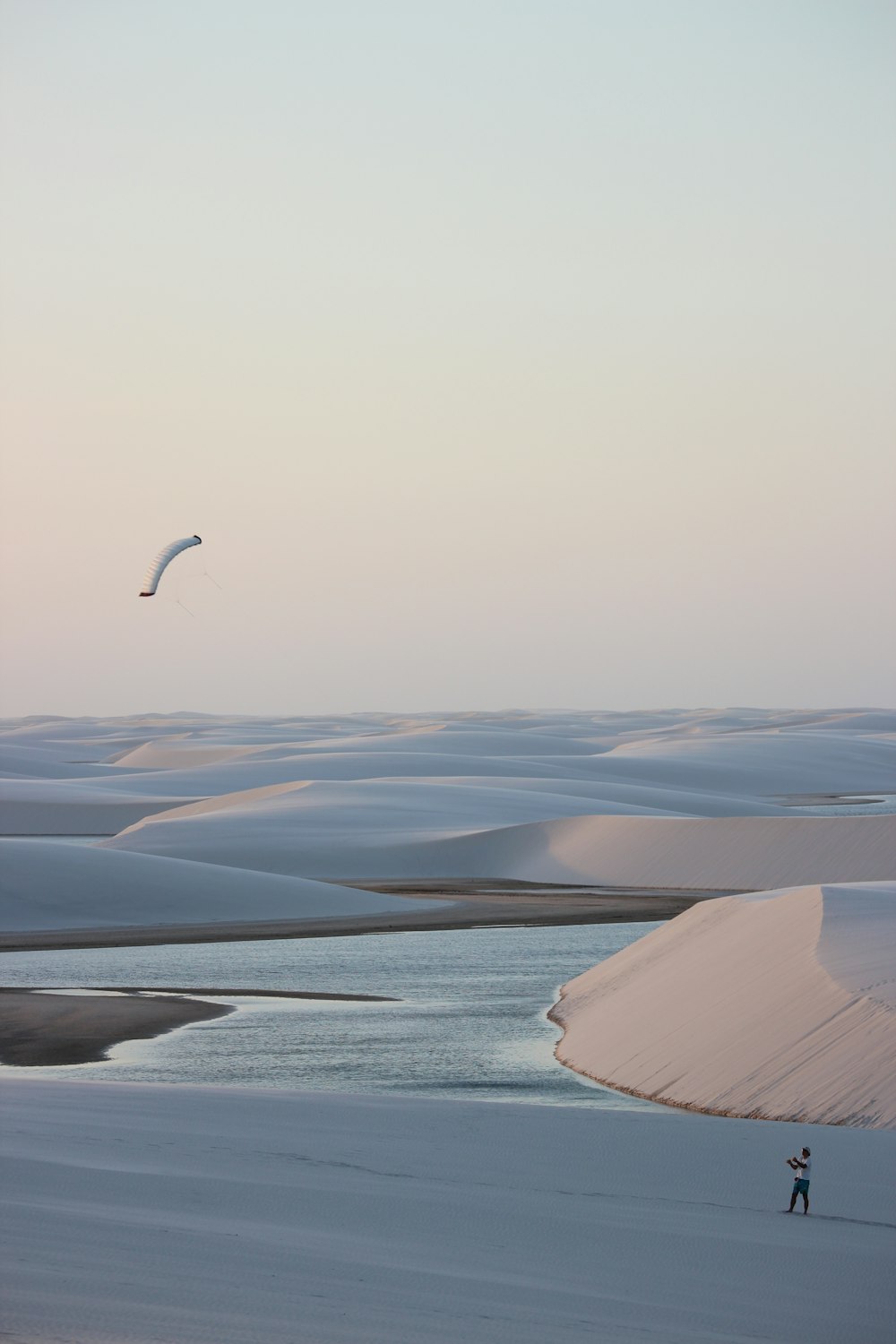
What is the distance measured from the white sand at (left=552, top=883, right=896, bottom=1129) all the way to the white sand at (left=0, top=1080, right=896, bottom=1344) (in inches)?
38.3

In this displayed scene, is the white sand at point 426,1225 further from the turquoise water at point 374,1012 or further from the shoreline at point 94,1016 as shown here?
the shoreline at point 94,1016

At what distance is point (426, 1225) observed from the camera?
34.6 feet

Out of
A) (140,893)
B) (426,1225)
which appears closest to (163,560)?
(140,893)

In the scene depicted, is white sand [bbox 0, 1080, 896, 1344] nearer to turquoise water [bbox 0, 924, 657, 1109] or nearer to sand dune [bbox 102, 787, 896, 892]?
turquoise water [bbox 0, 924, 657, 1109]

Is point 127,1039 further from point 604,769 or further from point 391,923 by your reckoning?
point 604,769

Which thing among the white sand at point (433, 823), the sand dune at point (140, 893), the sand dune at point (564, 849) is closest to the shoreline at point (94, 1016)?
the sand dune at point (140, 893)

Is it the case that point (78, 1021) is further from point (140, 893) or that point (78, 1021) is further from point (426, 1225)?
point (140, 893)

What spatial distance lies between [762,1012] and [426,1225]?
7.37m

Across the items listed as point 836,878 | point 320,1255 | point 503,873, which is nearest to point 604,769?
point 503,873

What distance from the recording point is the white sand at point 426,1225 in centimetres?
839

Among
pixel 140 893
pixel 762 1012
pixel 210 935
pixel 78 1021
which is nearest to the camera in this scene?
pixel 762 1012

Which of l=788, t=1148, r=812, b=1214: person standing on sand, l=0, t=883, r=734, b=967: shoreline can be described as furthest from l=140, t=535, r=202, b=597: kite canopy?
l=788, t=1148, r=812, b=1214: person standing on sand

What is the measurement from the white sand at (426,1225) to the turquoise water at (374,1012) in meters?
2.76

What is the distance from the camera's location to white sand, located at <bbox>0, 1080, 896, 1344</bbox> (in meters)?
8.39
